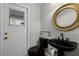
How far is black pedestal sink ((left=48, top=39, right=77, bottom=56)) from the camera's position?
4.76 feet

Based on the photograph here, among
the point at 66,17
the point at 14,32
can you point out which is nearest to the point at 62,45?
the point at 66,17

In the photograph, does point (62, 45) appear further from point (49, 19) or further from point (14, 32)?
point (14, 32)

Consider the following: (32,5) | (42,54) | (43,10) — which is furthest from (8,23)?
(42,54)

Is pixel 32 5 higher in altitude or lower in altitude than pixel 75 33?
higher

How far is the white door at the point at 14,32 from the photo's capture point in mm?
1468

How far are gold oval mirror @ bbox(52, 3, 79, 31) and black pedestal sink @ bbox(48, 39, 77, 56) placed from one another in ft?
0.60

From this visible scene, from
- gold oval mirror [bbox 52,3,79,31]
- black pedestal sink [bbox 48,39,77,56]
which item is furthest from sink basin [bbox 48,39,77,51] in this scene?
gold oval mirror [bbox 52,3,79,31]

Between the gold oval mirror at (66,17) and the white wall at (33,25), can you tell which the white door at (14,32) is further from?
the gold oval mirror at (66,17)

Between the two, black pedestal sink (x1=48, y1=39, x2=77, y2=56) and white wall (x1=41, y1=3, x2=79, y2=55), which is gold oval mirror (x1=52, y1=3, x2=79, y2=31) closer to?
white wall (x1=41, y1=3, x2=79, y2=55)

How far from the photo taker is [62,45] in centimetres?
149

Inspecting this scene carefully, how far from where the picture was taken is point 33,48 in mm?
1579

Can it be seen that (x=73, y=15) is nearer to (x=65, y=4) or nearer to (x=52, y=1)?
(x=65, y=4)

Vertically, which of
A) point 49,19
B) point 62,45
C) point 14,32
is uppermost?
point 49,19

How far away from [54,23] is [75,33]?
1.06 ft
